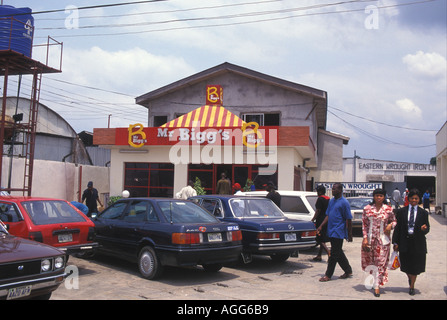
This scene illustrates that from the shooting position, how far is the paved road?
6.56 m

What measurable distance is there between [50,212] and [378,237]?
599cm

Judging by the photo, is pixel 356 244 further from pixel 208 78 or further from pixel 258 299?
pixel 208 78

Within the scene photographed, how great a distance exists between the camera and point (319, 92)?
2278 centimetres

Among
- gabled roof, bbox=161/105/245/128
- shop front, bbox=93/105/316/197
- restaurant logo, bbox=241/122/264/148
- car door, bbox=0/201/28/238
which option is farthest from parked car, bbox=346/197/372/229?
car door, bbox=0/201/28/238

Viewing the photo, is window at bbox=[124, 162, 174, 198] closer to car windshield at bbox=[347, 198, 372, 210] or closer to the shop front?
the shop front

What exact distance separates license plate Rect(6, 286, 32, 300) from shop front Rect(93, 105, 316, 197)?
12.7 metres

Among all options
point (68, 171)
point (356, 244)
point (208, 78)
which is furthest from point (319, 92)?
point (68, 171)

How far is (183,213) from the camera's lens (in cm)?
804

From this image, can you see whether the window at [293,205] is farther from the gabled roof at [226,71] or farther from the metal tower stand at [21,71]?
the gabled roof at [226,71]

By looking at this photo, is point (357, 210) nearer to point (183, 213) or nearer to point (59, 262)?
point (183, 213)

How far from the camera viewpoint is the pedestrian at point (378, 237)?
6738 mm

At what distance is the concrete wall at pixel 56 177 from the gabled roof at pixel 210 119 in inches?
223

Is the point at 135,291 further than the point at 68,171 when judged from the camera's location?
No
